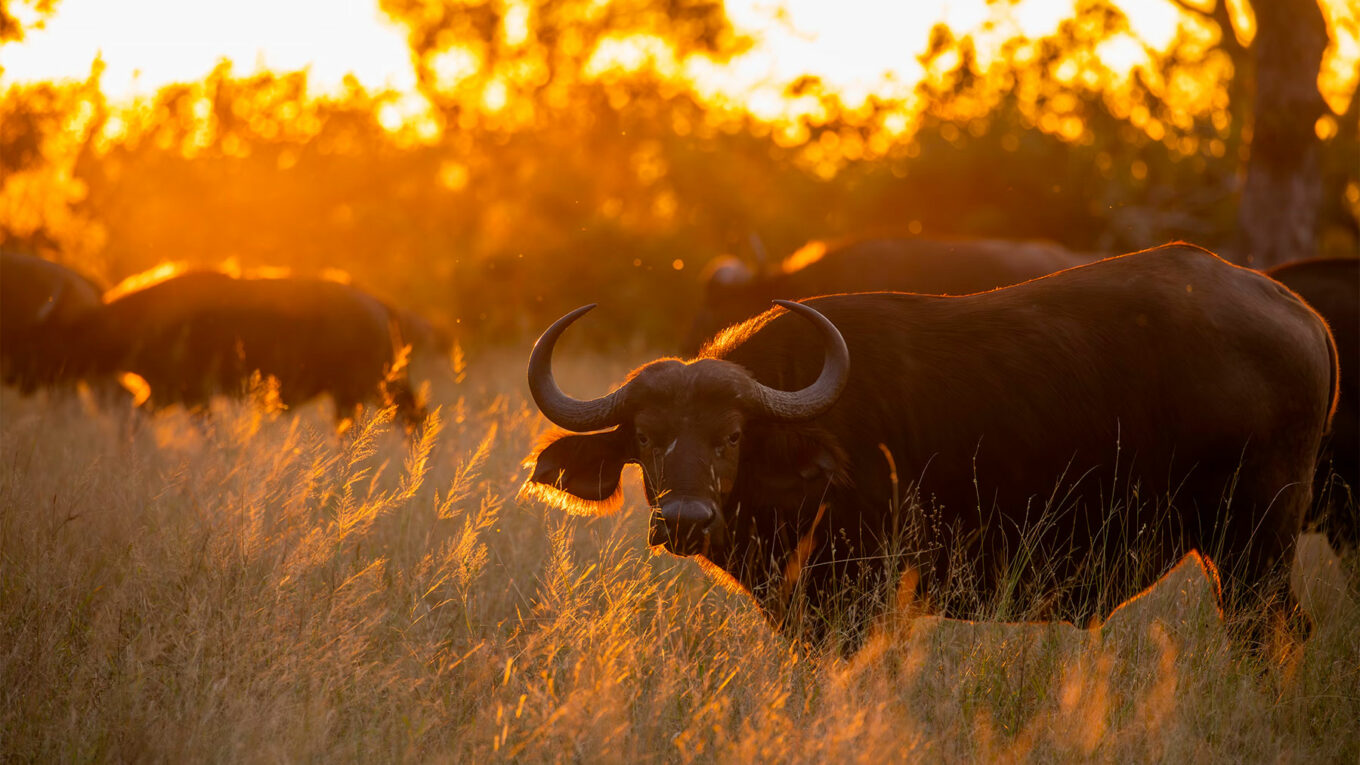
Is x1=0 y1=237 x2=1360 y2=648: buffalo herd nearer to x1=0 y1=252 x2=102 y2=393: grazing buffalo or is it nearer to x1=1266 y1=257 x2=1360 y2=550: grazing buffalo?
x1=1266 y1=257 x2=1360 y2=550: grazing buffalo

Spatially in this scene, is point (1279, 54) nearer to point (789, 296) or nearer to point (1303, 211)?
point (1303, 211)

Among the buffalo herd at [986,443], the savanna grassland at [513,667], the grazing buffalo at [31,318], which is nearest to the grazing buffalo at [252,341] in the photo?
the grazing buffalo at [31,318]

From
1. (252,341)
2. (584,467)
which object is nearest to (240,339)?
(252,341)

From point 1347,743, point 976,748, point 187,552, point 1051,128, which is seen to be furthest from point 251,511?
point 1051,128

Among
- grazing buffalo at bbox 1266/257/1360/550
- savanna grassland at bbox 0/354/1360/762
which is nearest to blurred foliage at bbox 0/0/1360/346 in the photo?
grazing buffalo at bbox 1266/257/1360/550

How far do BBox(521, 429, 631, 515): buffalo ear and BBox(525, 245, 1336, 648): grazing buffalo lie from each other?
51mm

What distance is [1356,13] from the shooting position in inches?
533

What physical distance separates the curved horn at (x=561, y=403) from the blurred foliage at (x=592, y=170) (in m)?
10.1

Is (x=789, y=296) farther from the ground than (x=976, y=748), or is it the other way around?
(x=789, y=296)

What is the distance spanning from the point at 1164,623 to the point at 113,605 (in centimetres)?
396

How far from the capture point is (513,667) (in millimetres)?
4227

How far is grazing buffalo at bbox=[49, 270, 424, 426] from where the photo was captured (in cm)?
1000

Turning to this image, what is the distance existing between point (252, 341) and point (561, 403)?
6165 mm

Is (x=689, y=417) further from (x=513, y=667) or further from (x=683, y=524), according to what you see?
(x=513, y=667)
